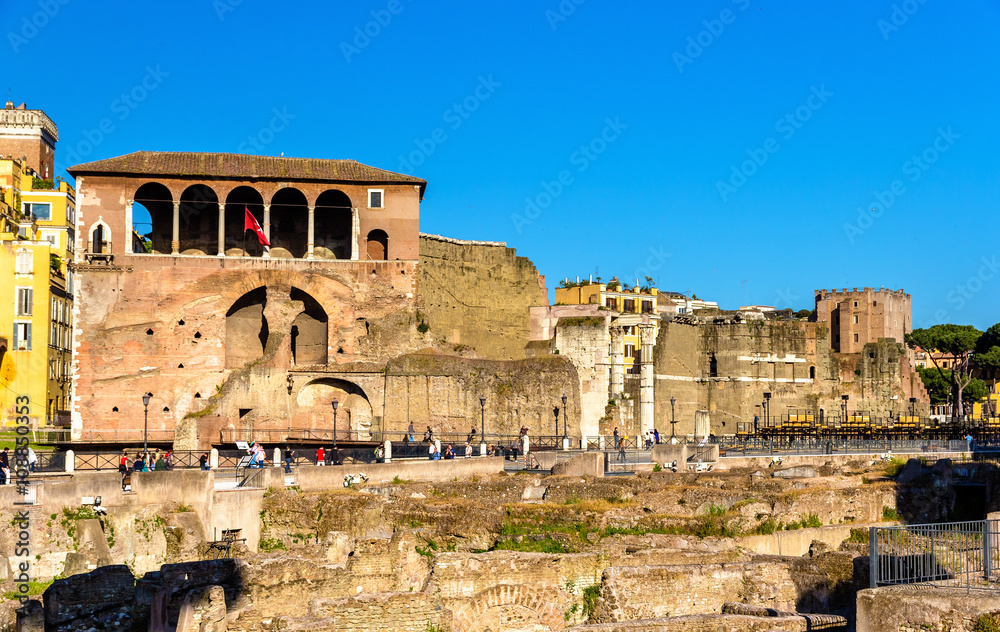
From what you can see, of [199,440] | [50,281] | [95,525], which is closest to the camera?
[95,525]

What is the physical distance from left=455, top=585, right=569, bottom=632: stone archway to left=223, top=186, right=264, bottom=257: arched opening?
43.6 m

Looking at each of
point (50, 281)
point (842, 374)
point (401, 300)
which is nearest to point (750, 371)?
point (842, 374)

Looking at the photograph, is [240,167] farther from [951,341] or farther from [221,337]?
[951,341]

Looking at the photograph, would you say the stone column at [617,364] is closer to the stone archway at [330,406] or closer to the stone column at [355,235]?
the stone column at [355,235]

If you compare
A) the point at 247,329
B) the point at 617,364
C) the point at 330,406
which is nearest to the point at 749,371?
the point at 617,364

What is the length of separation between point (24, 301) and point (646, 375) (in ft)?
118

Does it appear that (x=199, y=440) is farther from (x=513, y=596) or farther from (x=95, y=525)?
(x=513, y=596)

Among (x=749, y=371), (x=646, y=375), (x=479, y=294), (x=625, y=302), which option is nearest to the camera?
(x=479, y=294)

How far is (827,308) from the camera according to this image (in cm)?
9781

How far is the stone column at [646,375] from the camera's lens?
71125 millimetres

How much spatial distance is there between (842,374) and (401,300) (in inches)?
1634

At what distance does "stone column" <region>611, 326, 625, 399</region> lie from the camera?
6799cm

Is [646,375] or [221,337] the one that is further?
[646,375]

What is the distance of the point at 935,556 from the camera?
15859 millimetres
